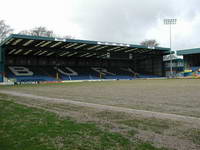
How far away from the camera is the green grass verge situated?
4048 millimetres

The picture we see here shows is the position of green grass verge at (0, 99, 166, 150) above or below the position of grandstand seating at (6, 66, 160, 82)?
below

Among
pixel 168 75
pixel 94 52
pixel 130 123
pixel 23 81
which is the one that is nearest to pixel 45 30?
pixel 94 52

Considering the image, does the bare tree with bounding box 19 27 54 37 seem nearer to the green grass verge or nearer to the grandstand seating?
the grandstand seating

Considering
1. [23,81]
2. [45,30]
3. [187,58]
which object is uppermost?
[45,30]

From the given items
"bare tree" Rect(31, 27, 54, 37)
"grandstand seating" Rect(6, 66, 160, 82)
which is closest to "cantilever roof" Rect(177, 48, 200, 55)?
"grandstand seating" Rect(6, 66, 160, 82)

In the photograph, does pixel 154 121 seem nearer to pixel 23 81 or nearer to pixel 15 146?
pixel 15 146

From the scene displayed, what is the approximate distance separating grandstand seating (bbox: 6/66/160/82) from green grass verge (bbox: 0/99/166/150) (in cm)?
3853

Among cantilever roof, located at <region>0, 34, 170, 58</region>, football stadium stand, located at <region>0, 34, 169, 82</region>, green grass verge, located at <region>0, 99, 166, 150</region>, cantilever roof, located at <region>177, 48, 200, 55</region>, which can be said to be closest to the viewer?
green grass verge, located at <region>0, 99, 166, 150</region>

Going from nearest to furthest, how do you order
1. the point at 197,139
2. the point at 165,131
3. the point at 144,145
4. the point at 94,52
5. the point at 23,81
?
1. the point at 144,145
2. the point at 197,139
3. the point at 165,131
4. the point at 23,81
5. the point at 94,52

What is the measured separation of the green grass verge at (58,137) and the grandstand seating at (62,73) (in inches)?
1517

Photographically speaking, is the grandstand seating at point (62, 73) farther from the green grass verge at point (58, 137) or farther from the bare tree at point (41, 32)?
the green grass verge at point (58, 137)

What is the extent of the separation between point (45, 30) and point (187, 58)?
4093 cm

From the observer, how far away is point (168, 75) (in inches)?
2450

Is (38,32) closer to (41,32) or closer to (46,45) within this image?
(41,32)
